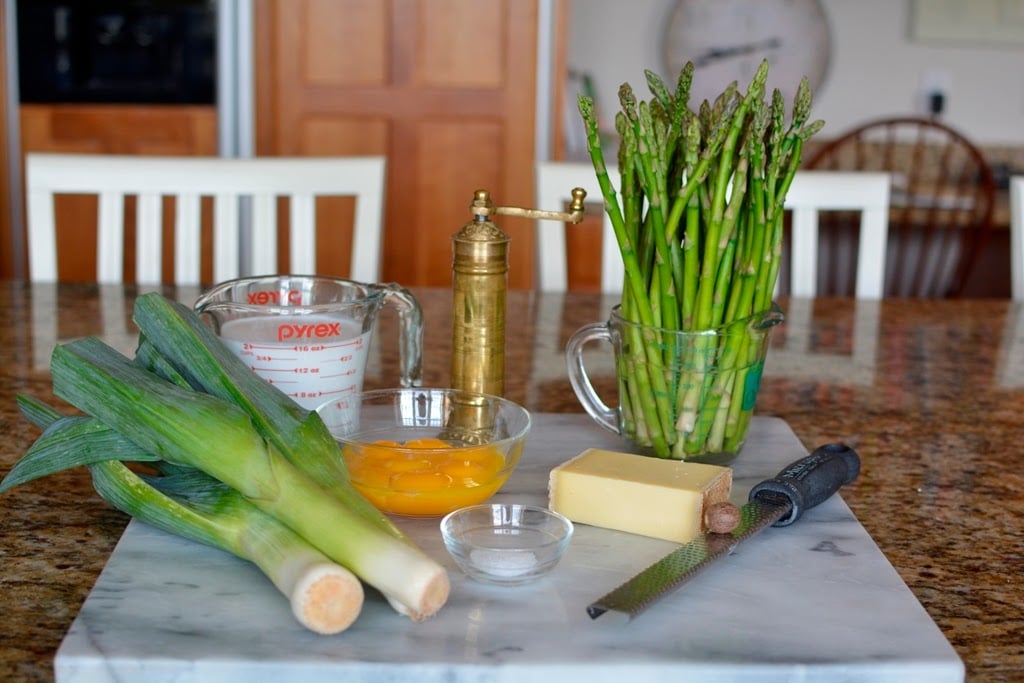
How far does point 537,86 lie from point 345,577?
2.66m

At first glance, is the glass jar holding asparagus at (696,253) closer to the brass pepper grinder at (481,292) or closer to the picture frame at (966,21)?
the brass pepper grinder at (481,292)

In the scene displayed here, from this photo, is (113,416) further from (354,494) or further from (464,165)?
(464,165)

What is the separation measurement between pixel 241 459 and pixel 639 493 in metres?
0.25

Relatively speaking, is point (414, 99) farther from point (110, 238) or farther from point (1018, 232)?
point (1018, 232)

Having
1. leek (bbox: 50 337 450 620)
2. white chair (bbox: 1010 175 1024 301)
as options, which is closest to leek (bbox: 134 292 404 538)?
leek (bbox: 50 337 450 620)

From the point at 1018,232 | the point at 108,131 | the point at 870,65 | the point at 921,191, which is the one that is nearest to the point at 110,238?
the point at 1018,232

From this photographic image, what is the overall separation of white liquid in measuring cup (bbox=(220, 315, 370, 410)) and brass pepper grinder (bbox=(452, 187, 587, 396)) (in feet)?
0.29

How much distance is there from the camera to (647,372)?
2.92 ft

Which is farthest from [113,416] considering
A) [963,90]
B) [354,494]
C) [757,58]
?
[963,90]

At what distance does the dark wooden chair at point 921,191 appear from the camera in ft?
11.6

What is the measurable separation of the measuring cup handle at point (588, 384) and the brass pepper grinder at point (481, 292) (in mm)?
80

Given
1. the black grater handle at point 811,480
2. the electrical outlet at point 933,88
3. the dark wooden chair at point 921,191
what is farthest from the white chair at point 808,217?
the electrical outlet at point 933,88

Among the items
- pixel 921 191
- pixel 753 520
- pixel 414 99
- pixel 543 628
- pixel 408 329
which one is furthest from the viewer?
pixel 921 191

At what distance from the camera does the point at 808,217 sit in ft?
5.89
